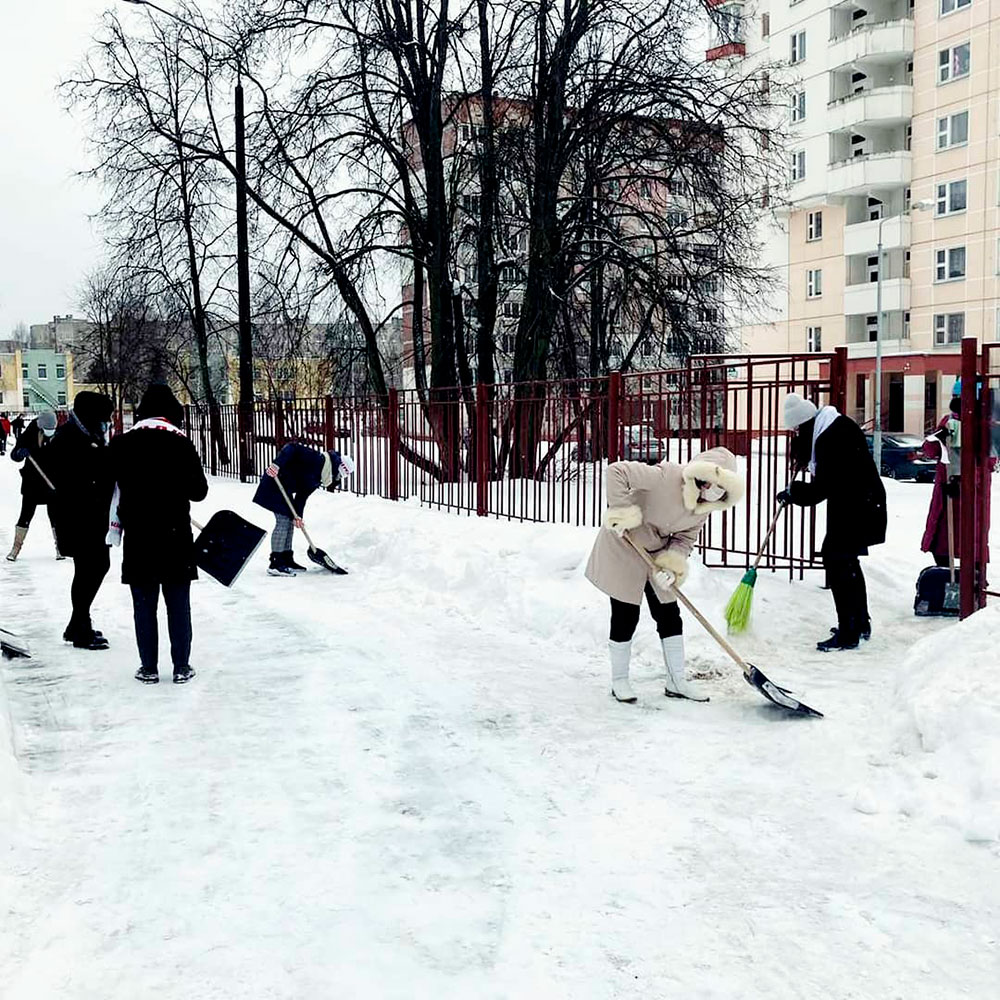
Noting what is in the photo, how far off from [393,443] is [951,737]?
413 inches

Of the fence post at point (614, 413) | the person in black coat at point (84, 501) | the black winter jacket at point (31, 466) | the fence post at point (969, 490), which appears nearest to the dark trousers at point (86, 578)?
the person in black coat at point (84, 501)

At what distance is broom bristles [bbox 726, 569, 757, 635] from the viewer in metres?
7.34

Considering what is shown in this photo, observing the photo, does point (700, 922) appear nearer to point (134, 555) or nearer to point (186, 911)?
point (186, 911)

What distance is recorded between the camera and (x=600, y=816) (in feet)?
14.3

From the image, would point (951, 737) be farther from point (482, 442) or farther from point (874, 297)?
point (874, 297)

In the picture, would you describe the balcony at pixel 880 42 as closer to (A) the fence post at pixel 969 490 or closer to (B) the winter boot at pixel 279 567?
(B) the winter boot at pixel 279 567

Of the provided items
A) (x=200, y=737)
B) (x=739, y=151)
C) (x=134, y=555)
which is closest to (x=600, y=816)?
(x=200, y=737)

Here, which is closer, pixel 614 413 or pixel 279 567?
pixel 614 413

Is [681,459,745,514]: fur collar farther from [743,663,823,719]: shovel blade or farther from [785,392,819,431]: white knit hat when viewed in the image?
[785,392,819,431]: white knit hat

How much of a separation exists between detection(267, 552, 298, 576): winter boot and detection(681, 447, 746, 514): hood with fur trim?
5780 millimetres

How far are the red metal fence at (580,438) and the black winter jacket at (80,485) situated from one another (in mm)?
4128

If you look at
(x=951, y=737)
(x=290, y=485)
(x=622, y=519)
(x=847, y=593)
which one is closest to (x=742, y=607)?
(x=847, y=593)

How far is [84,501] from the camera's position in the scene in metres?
7.43

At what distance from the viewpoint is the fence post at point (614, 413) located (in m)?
9.31
